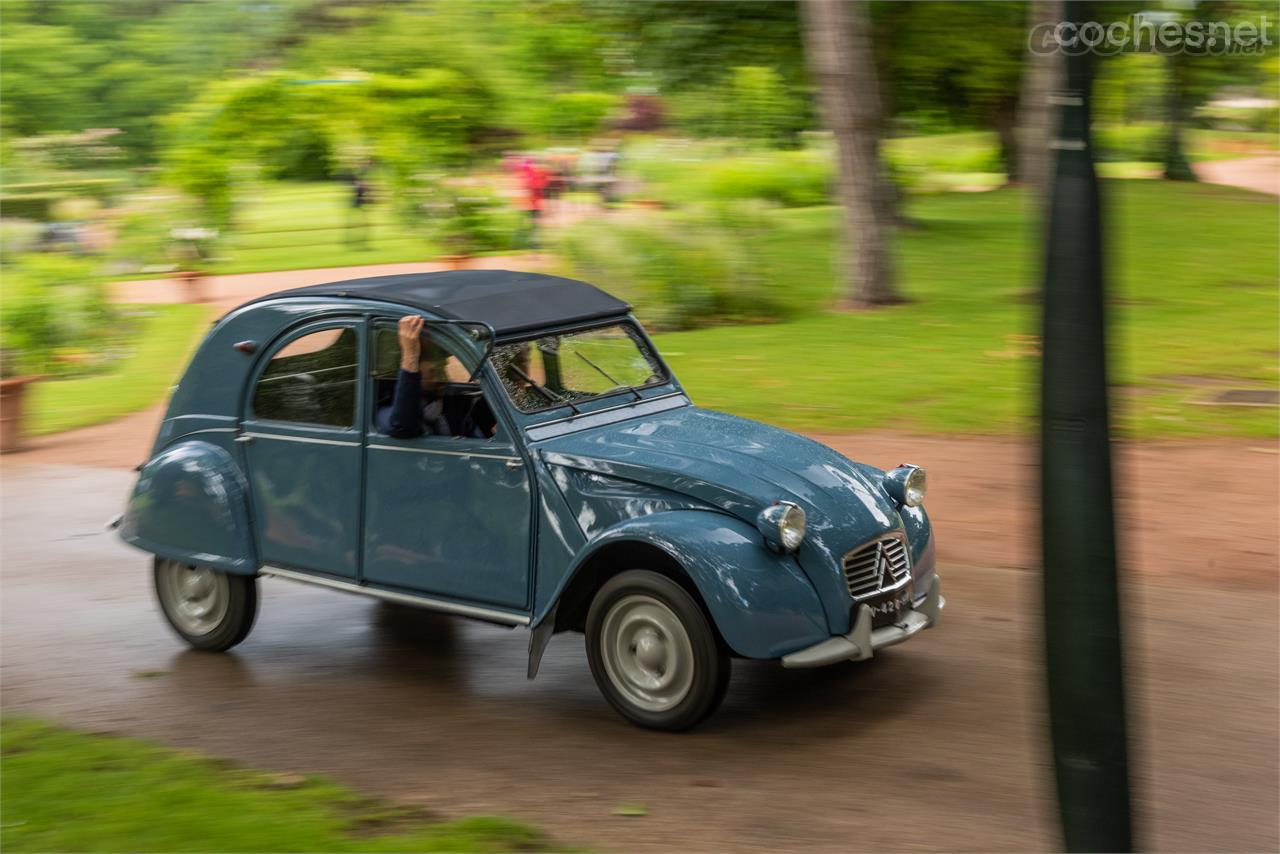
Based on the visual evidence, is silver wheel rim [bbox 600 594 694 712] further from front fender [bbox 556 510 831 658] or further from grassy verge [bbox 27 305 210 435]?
grassy verge [bbox 27 305 210 435]

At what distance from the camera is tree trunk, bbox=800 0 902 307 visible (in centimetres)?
1728

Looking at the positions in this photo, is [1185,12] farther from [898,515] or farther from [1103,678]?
[1103,678]

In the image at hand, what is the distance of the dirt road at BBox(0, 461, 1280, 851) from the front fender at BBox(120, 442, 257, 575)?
0.61 meters

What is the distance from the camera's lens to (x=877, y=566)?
6383mm

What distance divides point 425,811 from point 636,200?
25.6 meters

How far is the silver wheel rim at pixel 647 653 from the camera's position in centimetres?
611

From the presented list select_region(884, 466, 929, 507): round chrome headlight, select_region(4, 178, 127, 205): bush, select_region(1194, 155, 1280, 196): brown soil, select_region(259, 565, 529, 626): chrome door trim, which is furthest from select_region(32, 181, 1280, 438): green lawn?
select_region(1194, 155, 1280, 196): brown soil

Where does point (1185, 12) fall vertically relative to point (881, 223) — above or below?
above

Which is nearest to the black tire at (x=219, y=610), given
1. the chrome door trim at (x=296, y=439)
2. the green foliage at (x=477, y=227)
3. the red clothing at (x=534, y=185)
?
the chrome door trim at (x=296, y=439)

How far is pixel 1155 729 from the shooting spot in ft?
20.0

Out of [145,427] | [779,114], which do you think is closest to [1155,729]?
[145,427]

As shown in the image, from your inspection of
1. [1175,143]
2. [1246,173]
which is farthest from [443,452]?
[1246,173]

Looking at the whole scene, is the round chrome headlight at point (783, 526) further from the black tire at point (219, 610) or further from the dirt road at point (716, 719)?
the black tire at point (219, 610)

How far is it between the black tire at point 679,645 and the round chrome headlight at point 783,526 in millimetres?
441
